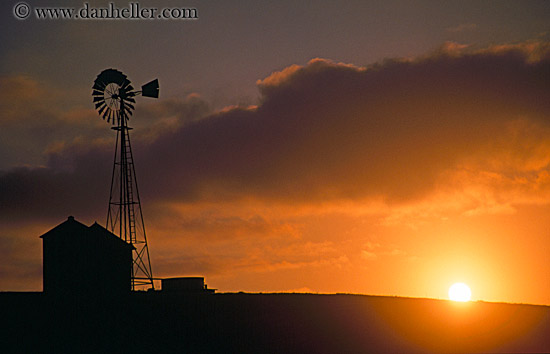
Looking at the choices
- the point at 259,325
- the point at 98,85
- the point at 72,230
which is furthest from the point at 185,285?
the point at 98,85

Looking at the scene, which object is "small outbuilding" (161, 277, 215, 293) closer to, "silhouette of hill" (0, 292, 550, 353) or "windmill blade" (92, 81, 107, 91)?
"silhouette of hill" (0, 292, 550, 353)

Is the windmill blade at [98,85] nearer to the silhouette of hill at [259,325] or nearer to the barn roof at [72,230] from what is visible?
the barn roof at [72,230]

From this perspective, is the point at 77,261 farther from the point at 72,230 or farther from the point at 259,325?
the point at 259,325

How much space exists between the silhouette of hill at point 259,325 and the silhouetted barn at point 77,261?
0.76 metres

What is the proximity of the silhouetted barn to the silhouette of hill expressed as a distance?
76 centimetres

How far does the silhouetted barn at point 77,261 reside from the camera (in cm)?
4959

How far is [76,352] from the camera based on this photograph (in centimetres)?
4041

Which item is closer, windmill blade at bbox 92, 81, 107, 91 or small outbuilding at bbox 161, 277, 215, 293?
windmill blade at bbox 92, 81, 107, 91

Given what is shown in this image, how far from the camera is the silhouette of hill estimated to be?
41.7 m

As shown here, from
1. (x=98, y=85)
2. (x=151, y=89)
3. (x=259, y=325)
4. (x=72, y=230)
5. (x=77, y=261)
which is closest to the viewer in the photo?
(x=259, y=325)

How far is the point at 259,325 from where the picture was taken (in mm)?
45531

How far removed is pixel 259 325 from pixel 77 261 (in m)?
12.5

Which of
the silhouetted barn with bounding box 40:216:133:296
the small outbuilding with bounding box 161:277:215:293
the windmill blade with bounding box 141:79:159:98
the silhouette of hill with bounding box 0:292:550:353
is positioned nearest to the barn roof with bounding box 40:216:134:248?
the silhouetted barn with bounding box 40:216:133:296

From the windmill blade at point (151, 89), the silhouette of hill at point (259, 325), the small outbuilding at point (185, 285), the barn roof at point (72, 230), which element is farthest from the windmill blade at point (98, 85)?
the silhouette of hill at point (259, 325)
